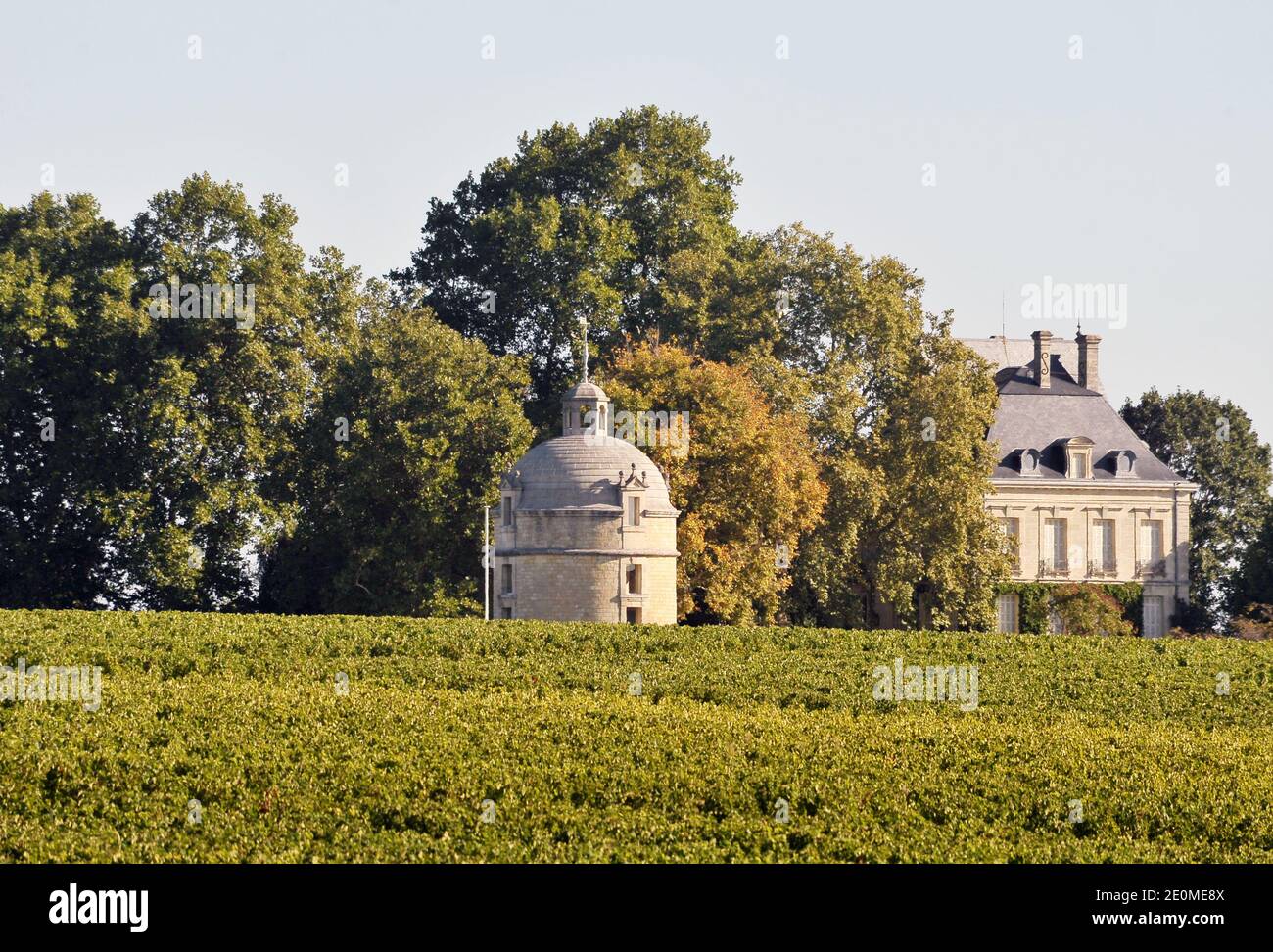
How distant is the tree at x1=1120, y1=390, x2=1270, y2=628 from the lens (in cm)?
7275

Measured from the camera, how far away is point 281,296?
182ft

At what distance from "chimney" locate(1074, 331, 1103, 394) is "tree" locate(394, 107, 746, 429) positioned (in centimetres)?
1492

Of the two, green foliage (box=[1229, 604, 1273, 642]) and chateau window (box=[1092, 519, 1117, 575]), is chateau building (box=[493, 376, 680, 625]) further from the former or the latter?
chateau window (box=[1092, 519, 1117, 575])

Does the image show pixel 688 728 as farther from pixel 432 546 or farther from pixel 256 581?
pixel 256 581

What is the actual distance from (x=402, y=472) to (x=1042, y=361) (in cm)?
2754

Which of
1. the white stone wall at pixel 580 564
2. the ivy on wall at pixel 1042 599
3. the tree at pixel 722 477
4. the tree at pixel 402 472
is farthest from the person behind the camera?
the ivy on wall at pixel 1042 599

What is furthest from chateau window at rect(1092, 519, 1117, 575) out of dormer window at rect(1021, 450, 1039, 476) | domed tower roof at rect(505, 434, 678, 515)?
domed tower roof at rect(505, 434, 678, 515)

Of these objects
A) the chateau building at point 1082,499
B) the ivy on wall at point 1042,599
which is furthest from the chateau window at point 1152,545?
the ivy on wall at point 1042,599

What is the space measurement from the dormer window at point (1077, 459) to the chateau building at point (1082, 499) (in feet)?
0.12

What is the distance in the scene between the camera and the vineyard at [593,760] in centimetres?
2128

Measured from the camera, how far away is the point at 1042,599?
220 ft

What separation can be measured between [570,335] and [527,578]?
49.8 feet
